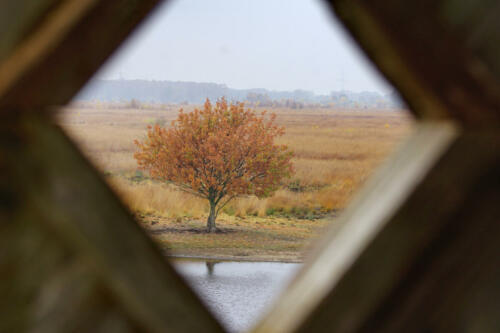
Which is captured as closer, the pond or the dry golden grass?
the pond

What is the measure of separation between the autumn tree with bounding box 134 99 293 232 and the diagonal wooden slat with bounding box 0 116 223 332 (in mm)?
6277

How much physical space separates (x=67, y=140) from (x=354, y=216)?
130mm

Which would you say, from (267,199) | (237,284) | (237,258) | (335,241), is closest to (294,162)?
(267,199)

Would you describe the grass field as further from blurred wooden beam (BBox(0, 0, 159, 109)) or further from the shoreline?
blurred wooden beam (BBox(0, 0, 159, 109))

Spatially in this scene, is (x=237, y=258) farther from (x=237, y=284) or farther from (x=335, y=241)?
(x=335, y=241)

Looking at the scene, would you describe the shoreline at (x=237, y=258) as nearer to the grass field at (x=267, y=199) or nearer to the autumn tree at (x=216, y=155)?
the grass field at (x=267, y=199)

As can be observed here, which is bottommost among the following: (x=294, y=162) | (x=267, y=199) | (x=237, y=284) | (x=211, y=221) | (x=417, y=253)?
(x=417, y=253)

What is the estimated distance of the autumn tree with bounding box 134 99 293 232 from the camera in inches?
258

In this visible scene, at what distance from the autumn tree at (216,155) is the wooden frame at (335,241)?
626 centimetres

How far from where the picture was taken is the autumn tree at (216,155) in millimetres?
6555

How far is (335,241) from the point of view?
0.23 meters

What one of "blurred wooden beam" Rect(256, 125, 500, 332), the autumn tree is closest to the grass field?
the autumn tree

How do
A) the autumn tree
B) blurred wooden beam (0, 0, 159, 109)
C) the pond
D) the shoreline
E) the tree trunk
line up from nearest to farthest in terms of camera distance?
blurred wooden beam (0, 0, 159, 109) < the pond < the autumn tree < the tree trunk < the shoreline

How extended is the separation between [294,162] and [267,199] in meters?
0.80
